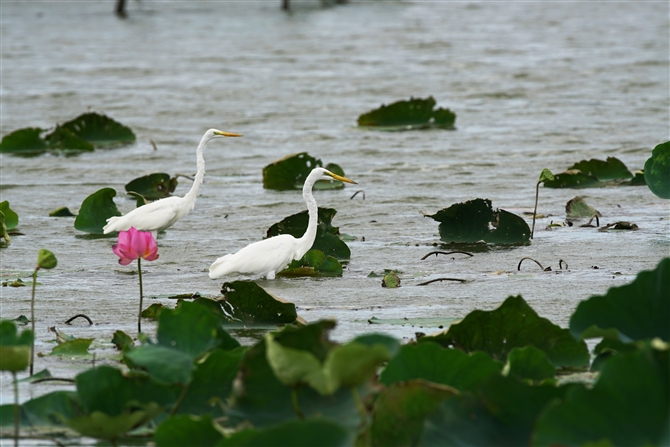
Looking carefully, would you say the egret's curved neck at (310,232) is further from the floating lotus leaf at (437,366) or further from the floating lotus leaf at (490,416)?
the floating lotus leaf at (490,416)

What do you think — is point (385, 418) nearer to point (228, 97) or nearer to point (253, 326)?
point (253, 326)

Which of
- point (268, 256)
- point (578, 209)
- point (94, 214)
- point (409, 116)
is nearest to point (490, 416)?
point (268, 256)

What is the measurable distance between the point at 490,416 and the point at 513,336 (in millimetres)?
911

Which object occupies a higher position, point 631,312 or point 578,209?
point 631,312

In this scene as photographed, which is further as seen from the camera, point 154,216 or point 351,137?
point 351,137

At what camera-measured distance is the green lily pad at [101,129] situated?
10078 millimetres

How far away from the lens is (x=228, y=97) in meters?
13.4

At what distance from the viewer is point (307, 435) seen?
2.17 meters

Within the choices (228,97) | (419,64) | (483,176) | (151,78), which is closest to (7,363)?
(483,176)

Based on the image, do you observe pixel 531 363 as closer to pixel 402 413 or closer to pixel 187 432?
pixel 402 413

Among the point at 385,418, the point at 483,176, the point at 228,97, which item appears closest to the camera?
the point at 385,418

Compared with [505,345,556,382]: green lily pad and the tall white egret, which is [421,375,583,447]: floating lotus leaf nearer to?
[505,345,556,382]: green lily pad

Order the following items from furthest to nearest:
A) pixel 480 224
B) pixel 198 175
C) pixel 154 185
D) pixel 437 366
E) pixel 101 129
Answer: pixel 101 129 < pixel 154 185 < pixel 198 175 < pixel 480 224 < pixel 437 366

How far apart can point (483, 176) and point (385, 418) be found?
619 centimetres
